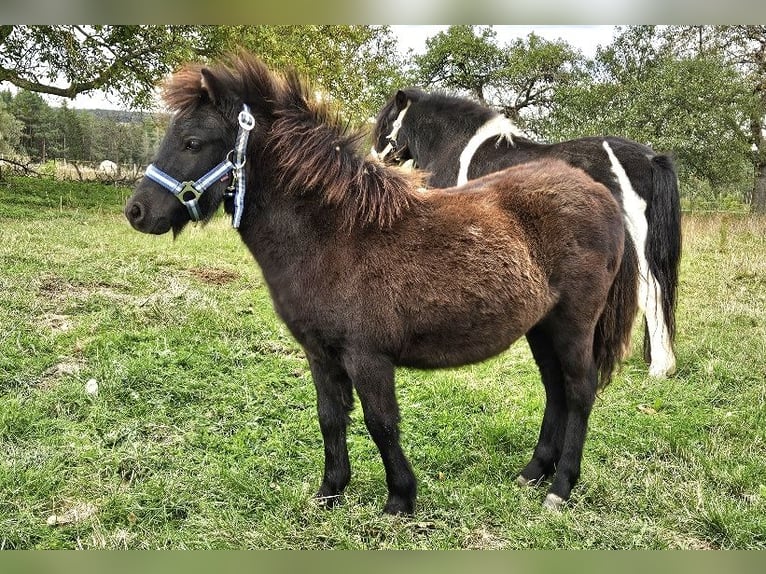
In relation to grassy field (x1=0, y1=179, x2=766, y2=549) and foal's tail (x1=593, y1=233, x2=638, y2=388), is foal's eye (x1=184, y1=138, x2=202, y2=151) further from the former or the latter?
foal's tail (x1=593, y1=233, x2=638, y2=388)

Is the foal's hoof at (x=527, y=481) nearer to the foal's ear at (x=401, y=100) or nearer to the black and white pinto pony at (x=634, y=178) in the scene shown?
the black and white pinto pony at (x=634, y=178)

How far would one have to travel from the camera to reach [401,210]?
323cm

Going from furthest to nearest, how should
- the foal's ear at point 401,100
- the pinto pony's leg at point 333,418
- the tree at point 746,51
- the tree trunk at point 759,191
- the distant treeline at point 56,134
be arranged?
A: the tree trunk at point 759,191 → the distant treeline at point 56,134 → the tree at point 746,51 → the foal's ear at point 401,100 → the pinto pony's leg at point 333,418

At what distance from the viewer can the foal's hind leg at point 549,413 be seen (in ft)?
12.5

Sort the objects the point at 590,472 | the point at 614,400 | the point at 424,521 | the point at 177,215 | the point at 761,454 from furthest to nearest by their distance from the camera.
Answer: the point at 614,400
the point at 761,454
the point at 590,472
the point at 424,521
the point at 177,215

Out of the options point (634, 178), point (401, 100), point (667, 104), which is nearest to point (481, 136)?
point (401, 100)

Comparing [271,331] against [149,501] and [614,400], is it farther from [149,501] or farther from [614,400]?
[614,400]

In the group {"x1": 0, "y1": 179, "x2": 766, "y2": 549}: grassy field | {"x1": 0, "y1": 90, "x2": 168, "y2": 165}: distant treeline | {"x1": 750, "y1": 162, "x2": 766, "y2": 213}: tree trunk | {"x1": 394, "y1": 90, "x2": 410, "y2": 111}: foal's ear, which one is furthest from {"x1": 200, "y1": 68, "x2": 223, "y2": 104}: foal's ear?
{"x1": 750, "y1": 162, "x2": 766, "y2": 213}: tree trunk

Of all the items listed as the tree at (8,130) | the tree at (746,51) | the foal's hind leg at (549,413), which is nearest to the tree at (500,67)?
the tree at (746,51)

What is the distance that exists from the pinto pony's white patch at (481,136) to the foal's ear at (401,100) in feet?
3.21

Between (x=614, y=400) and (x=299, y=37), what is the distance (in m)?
8.32

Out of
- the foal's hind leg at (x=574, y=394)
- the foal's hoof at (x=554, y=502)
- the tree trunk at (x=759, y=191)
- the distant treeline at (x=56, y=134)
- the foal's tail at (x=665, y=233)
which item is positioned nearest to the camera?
the foal's hoof at (x=554, y=502)

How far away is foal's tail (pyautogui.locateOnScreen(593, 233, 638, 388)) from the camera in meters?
3.86

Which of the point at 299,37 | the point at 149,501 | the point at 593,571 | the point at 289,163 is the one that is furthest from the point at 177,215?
the point at 299,37
